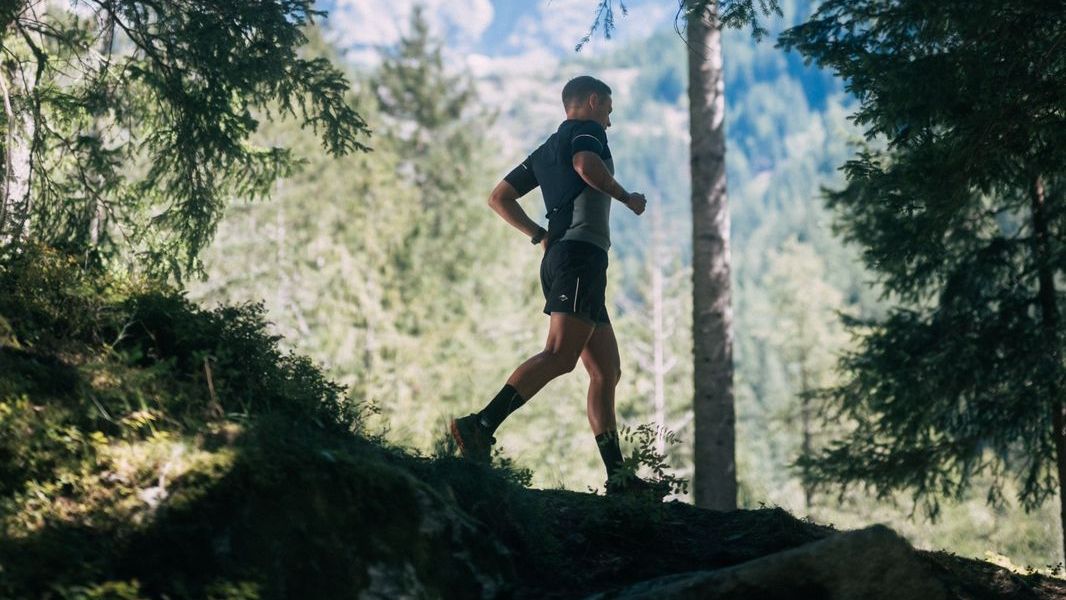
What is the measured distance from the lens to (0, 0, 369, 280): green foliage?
7.15 m

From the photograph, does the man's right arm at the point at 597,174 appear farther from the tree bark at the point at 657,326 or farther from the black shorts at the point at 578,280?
the tree bark at the point at 657,326

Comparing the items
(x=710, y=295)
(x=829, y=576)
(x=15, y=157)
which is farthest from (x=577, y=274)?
(x=15, y=157)

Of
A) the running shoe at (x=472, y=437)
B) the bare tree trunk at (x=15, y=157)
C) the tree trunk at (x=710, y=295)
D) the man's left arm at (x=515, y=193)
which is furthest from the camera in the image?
the tree trunk at (x=710, y=295)

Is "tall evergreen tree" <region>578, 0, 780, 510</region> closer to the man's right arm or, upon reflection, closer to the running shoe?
the man's right arm

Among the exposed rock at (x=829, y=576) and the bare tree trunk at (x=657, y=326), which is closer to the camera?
the exposed rock at (x=829, y=576)

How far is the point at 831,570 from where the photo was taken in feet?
13.5

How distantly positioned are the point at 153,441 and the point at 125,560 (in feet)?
2.04

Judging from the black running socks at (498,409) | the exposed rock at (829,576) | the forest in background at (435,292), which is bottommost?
the exposed rock at (829,576)

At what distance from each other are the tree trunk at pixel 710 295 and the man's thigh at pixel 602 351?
11.3 ft

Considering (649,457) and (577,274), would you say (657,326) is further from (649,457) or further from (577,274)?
(649,457)

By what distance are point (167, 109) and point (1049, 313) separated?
911cm

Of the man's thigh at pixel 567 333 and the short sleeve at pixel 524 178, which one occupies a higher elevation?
the short sleeve at pixel 524 178

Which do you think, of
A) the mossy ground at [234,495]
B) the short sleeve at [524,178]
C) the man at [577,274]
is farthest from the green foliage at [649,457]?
the short sleeve at [524,178]

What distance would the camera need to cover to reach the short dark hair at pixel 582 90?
655 centimetres
